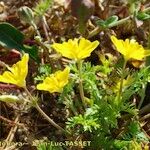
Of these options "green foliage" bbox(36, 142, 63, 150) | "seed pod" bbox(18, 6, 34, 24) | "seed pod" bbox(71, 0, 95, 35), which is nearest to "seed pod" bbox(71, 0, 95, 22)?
"seed pod" bbox(71, 0, 95, 35)

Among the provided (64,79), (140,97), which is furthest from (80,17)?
(64,79)

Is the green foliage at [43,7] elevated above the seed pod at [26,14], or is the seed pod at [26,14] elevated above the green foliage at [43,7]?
the green foliage at [43,7]

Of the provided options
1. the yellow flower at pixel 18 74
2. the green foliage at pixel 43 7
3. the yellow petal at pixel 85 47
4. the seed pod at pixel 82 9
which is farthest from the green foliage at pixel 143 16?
the yellow flower at pixel 18 74

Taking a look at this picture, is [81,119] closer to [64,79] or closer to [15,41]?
[64,79]

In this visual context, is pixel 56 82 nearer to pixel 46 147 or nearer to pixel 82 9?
pixel 46 147

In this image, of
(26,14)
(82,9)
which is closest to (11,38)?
(26,14)

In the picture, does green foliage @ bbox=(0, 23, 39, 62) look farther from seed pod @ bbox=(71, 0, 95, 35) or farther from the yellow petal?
the yellow petal

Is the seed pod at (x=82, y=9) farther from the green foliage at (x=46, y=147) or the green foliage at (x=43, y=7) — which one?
the green foliage at (x=46, y=147)

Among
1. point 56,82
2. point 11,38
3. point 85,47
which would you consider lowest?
point 56,82

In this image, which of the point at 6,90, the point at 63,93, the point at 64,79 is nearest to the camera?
the point at 64,79

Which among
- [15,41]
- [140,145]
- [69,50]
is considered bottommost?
[140,145]

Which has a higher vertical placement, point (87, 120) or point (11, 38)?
point (11, 38)
